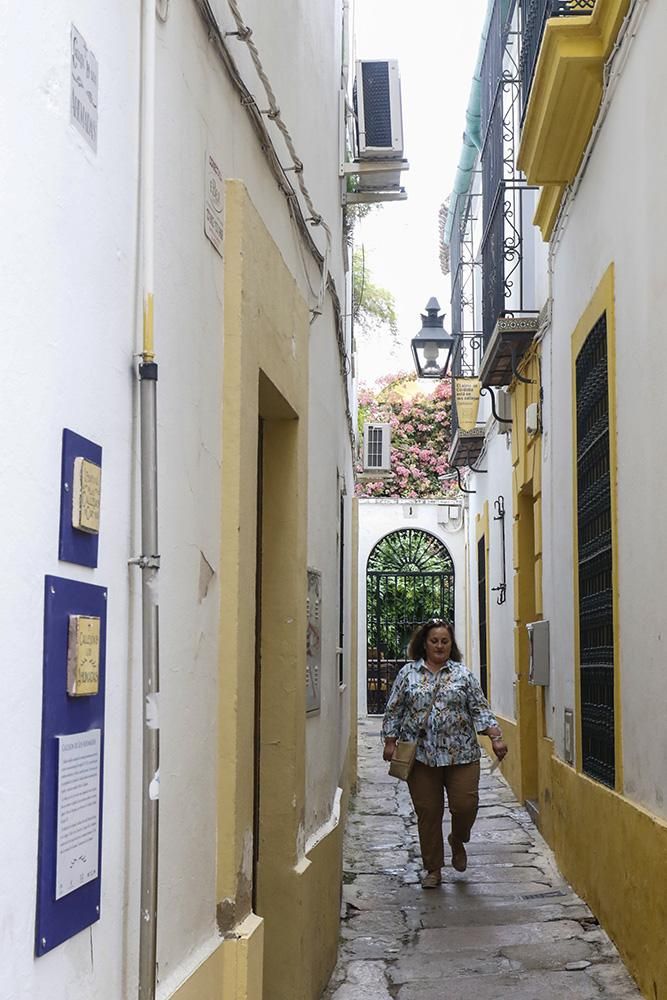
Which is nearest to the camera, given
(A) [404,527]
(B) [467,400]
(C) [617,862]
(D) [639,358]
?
(D) [639,358]

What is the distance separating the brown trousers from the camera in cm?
840

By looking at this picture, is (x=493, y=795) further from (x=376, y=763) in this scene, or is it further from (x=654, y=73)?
(x=654, y=73)

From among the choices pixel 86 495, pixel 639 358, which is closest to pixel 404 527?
pixel 639 358

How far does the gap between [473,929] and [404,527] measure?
15.6 metres

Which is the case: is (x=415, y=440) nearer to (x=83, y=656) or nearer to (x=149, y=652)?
(x=149, y=652)

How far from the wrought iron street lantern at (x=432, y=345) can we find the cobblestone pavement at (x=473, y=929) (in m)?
5.00

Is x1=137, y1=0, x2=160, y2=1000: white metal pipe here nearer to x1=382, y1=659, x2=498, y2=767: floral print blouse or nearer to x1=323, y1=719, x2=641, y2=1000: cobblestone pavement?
x1=323, y1=719, x2=641, y2=1000: cobblestone pavement

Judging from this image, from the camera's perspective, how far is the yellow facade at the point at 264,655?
3.96m

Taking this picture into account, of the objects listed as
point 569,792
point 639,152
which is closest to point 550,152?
point 639,152

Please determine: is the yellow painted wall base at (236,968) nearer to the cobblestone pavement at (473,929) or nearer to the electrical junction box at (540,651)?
the cobblestone pavement at (473,929)

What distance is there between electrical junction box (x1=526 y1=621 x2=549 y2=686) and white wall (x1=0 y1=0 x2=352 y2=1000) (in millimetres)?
5434

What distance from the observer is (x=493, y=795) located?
486 inches

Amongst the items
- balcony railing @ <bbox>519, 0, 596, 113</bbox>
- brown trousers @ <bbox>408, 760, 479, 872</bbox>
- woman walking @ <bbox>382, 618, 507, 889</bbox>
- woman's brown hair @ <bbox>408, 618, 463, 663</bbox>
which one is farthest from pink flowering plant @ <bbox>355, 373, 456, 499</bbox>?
brown trousers @ <bbox>408, 760, 479, 872</bbox>

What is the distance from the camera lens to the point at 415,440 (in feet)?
90.9
